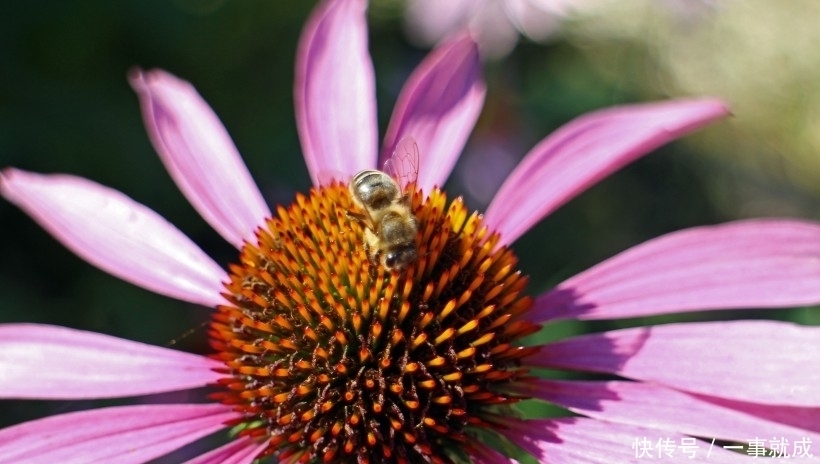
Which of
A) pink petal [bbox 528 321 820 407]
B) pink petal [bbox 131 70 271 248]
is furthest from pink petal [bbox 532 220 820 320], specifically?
pink petal [bbox 131 70 271 248]

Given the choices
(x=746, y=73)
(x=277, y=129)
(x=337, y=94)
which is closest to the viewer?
(x=337, y=94)

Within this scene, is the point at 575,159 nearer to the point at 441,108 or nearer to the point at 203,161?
the point at 441,108

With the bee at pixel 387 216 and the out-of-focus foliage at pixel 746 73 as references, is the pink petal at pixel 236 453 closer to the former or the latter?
the bee at pixel 387 216

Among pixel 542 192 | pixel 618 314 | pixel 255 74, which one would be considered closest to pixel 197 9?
pixel 255 74

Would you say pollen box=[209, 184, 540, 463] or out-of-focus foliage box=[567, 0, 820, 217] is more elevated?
out-of-focus foliage box=[567, 0, 820, 217]

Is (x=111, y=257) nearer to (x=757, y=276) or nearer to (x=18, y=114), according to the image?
(x=757, y=276)

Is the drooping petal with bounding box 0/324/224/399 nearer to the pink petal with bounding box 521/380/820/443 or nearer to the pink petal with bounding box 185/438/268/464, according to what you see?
the pink petal with bounding box 185/438/268/464

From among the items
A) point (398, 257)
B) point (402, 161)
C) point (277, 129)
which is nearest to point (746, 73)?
point (277, 129)
